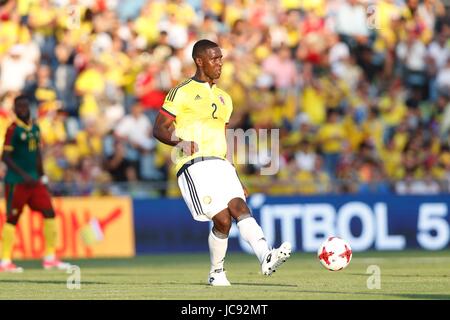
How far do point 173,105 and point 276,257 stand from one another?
2193 mm

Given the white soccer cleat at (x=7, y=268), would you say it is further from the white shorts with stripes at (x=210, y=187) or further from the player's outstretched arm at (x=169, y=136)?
the player's outstretched arm at (x=169, y=136)

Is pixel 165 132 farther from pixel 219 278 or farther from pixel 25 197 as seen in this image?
pixel 25 197

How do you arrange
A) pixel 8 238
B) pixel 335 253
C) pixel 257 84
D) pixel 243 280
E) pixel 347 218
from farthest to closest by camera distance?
pixel 257 84 < pixel 347 218 < pixel 8 238 < pixel 243 280 < pixel 335 253

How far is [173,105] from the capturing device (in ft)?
43.2

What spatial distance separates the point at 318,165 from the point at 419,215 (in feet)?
7.88

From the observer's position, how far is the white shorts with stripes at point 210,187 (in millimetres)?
13039

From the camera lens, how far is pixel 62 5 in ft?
84.9

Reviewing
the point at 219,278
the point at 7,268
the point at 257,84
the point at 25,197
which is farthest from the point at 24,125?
the point at 257,84

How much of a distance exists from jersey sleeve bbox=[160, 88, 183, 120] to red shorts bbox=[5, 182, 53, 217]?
591 cm

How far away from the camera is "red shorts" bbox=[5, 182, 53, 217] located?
18.5 meters

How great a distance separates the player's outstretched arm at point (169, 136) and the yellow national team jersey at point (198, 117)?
0.26ft

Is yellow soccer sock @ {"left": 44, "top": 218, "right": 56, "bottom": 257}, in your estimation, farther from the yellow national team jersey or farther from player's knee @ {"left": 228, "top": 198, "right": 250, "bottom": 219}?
player's knee @ {"left": 228, "top": 198, "right": 250, "bottom": 219}

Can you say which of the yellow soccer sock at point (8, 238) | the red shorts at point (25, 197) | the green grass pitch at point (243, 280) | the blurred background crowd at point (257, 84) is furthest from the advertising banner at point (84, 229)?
the red shorts at point (25, 197)

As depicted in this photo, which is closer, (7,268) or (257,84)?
(7,268)
